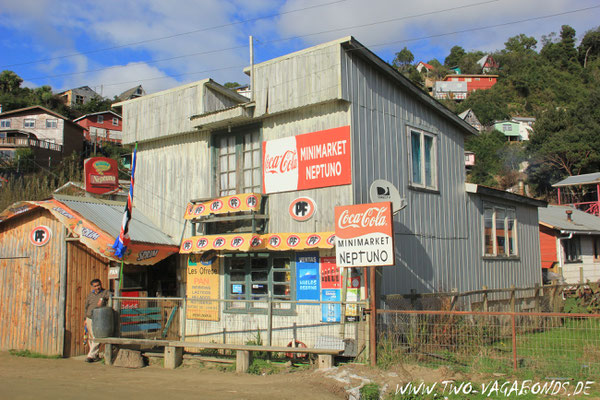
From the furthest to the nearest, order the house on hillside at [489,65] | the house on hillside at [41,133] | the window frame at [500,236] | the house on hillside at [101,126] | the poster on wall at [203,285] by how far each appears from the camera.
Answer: the house on hillside at [489,65], the house on hillside at [101,126], the house on hillside at [41,133], the window frame at [500,236], the poster on wall at [203,285]

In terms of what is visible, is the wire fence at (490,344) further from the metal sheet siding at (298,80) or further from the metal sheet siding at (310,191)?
the metal sheet siding at (298,80)

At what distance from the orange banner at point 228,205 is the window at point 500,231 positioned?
7.33m

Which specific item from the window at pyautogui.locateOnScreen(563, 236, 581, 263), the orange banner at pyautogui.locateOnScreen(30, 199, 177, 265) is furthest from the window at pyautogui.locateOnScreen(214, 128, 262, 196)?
the window at pyautogui.locateOnScreen(563, 236, 581, 263)

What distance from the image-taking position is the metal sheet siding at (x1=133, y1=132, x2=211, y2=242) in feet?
44.8

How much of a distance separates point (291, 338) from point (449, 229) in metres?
5.37

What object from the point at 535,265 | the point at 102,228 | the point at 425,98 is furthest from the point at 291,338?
the point at 535,265

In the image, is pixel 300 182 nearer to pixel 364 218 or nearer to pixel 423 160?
pixel 364 218

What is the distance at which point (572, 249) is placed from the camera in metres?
25.1

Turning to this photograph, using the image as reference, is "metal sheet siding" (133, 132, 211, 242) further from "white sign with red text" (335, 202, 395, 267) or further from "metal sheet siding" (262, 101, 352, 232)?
"white sign with red text" (335, 202, 395, 267)

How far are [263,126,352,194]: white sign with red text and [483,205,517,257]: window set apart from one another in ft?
21.0

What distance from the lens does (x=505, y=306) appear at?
1435cm

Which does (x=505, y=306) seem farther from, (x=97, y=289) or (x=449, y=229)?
(x=97, y=289)

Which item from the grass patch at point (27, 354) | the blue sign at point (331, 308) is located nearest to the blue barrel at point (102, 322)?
the grass patch at point (27, 354)

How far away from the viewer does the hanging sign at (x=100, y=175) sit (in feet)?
47.2
